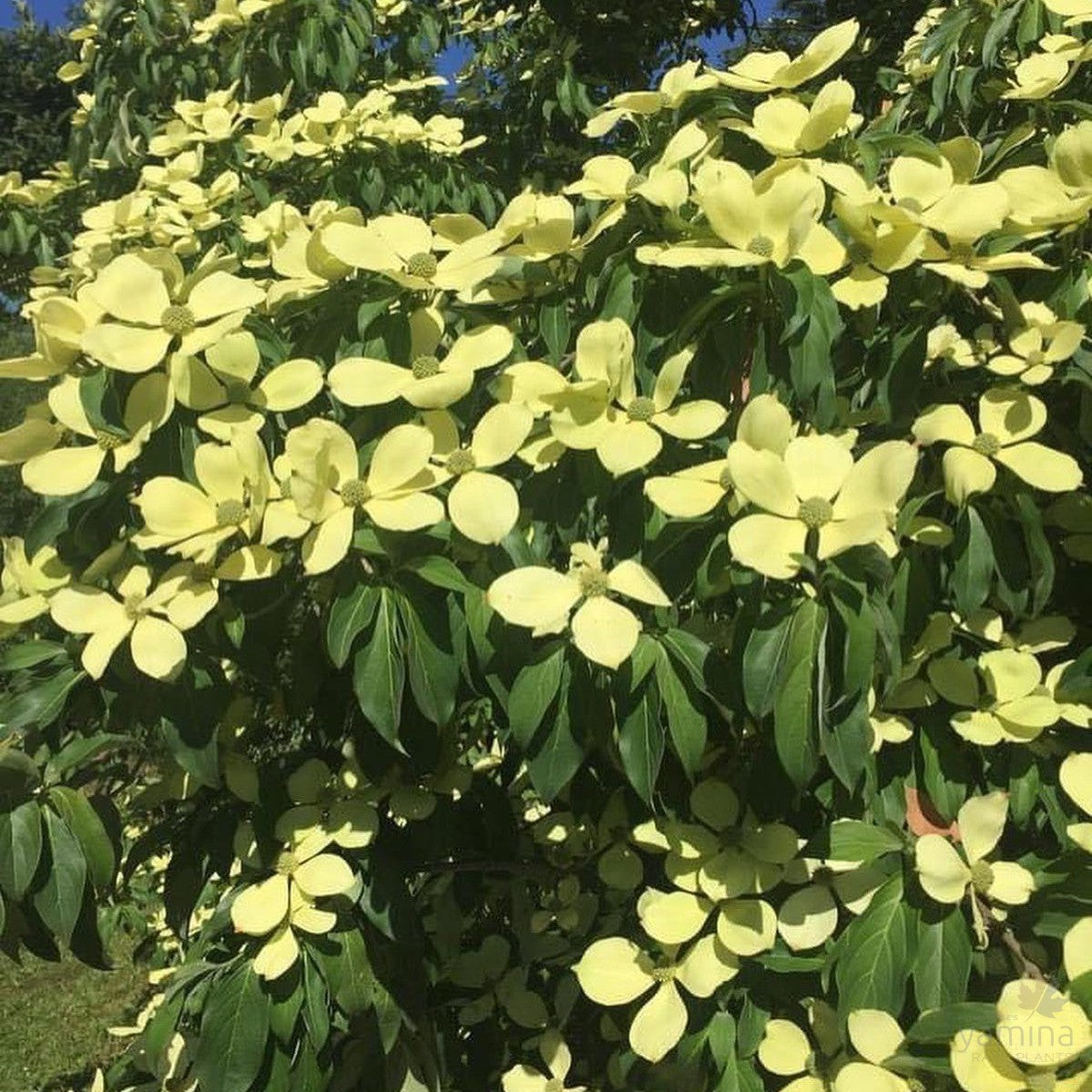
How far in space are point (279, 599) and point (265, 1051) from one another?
42cm

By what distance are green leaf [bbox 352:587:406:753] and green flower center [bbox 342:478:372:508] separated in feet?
0.22

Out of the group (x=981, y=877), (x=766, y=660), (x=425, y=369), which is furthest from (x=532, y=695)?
(x=981, y=877)

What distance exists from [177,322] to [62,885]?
458 mm

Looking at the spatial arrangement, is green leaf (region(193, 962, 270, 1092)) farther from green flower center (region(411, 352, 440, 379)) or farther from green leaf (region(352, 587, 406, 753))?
green flower center (region(411, 352, 440, 379))

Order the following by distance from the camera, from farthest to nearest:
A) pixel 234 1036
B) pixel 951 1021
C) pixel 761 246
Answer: pixel 234 1036 < pixel 761 246 < pixel 951 1021

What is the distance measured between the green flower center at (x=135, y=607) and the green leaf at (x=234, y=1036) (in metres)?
0.35

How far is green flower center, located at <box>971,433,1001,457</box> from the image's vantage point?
914 millimetres

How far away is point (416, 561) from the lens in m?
0.84

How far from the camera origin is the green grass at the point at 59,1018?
3098mm

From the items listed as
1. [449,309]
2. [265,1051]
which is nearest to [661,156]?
[449,309]

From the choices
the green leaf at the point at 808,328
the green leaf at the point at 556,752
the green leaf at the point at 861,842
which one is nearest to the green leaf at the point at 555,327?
the green leaf at the point at 808,328

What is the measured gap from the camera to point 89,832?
3.05 ft

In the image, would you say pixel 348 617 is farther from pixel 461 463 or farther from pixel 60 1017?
pixel 60 1017

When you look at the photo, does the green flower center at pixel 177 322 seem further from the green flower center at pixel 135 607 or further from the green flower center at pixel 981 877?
the green flower center at pixel 981 877
